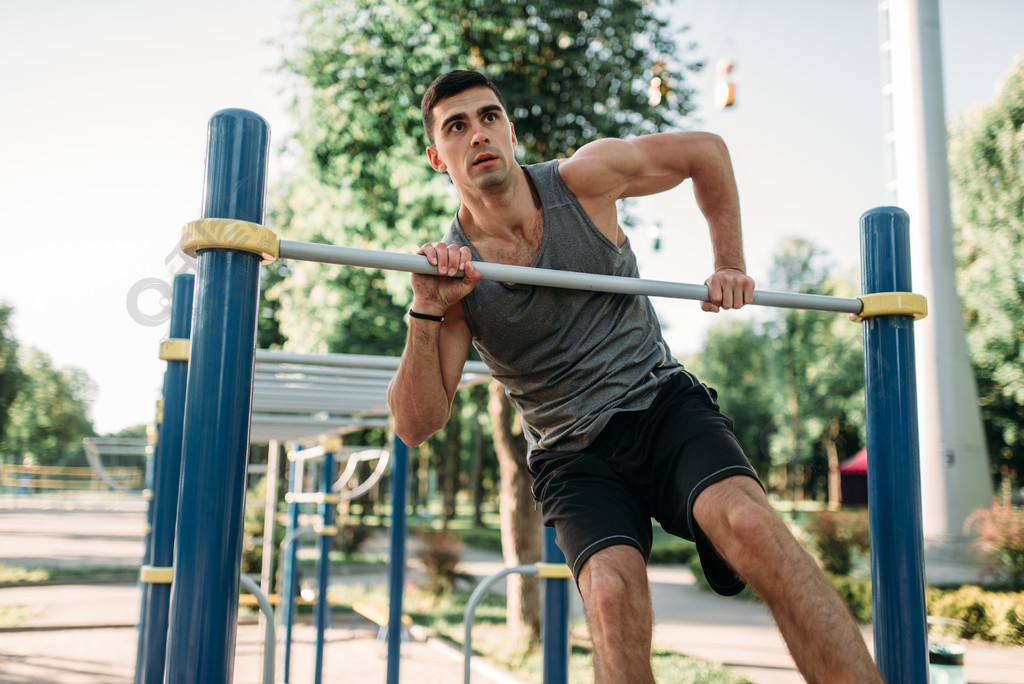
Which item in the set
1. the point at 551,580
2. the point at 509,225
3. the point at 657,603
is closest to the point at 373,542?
the point at 657,603

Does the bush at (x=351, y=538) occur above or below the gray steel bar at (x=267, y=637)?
below

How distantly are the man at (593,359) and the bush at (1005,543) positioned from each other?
8.08 meters

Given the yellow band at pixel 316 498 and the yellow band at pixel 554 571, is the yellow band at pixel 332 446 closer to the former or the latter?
the yellow band at pixel 316 498

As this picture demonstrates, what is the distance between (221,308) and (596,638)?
976 millimetres

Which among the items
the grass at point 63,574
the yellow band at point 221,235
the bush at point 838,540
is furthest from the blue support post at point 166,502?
the grass at point 63,574

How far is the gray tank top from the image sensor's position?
1890mm

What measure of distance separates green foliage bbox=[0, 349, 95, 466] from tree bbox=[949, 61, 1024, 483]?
2562 cm

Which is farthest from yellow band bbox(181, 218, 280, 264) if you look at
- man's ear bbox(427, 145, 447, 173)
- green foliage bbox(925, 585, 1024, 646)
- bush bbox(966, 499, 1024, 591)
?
bush bbox(966, 499, 1024, 591)

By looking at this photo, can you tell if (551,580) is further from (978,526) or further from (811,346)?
(811,346)

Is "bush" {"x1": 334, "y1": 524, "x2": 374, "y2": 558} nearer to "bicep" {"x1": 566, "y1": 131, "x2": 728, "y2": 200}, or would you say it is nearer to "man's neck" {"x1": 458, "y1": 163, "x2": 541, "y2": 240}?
"man's neck" {"x1": 458, "y1": 163, "x2": 541, "y2": 240}

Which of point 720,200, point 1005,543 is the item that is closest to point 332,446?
point 720,200

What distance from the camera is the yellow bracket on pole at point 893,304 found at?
2062mm

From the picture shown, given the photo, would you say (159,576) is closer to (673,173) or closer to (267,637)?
(267,637)

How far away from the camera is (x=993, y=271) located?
50.1 ft
